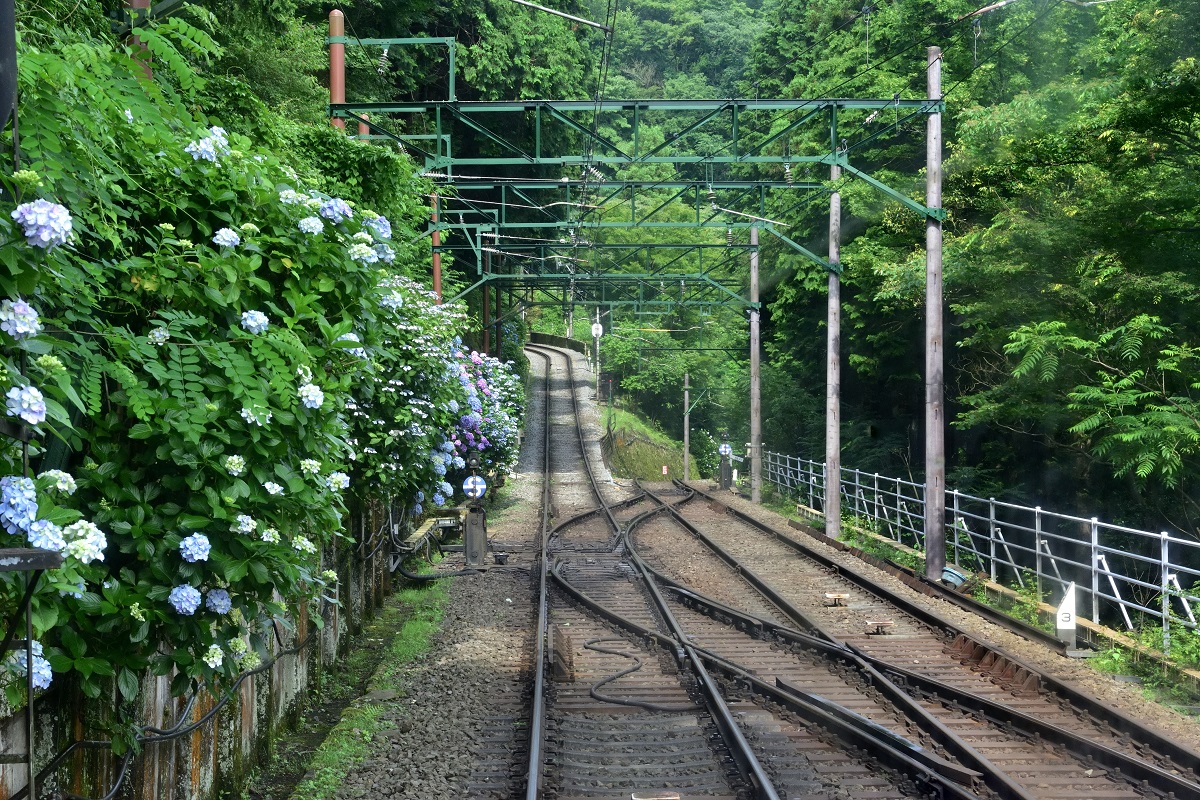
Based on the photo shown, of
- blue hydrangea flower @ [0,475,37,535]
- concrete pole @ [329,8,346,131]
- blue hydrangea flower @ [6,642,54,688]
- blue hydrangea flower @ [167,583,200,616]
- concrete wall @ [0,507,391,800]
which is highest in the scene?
concrete pole @ [329,8,346,131]

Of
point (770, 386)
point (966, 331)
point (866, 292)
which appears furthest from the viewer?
point (770, 386)

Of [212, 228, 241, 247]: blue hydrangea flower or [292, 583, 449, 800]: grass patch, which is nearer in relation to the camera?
[212, 228, 241, 247]: blue hydrangea flower

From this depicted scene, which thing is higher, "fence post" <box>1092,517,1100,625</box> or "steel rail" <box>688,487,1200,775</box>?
"fence post" <box>1092,517,1100,625</box>

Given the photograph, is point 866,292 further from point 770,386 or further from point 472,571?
point 472,571

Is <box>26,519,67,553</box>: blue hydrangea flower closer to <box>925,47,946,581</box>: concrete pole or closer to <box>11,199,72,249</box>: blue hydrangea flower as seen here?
<box>11,199,72,249</box>: blue hydrangea flower

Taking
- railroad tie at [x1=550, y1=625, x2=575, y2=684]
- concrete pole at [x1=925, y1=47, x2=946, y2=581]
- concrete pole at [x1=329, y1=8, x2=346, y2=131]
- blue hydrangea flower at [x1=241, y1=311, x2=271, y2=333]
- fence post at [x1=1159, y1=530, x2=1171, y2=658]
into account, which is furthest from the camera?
concrete pole at [x1=925, y1=47, x2=946, y2=581]

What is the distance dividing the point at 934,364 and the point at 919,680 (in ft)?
22.8

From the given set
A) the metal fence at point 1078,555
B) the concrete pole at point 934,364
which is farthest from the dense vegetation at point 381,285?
the concrete pole at point 934,364

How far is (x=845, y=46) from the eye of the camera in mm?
33000

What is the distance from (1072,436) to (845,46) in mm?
19320

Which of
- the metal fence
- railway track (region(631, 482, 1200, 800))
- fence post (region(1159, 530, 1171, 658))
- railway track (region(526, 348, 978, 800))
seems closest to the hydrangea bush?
railway track (region(526, 348, 978, 800))

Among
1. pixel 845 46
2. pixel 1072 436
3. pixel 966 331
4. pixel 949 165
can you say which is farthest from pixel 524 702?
pixel 845 46

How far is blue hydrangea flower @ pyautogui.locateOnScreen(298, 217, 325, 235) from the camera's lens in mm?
5086

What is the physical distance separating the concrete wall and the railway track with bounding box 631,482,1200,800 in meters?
4.08
